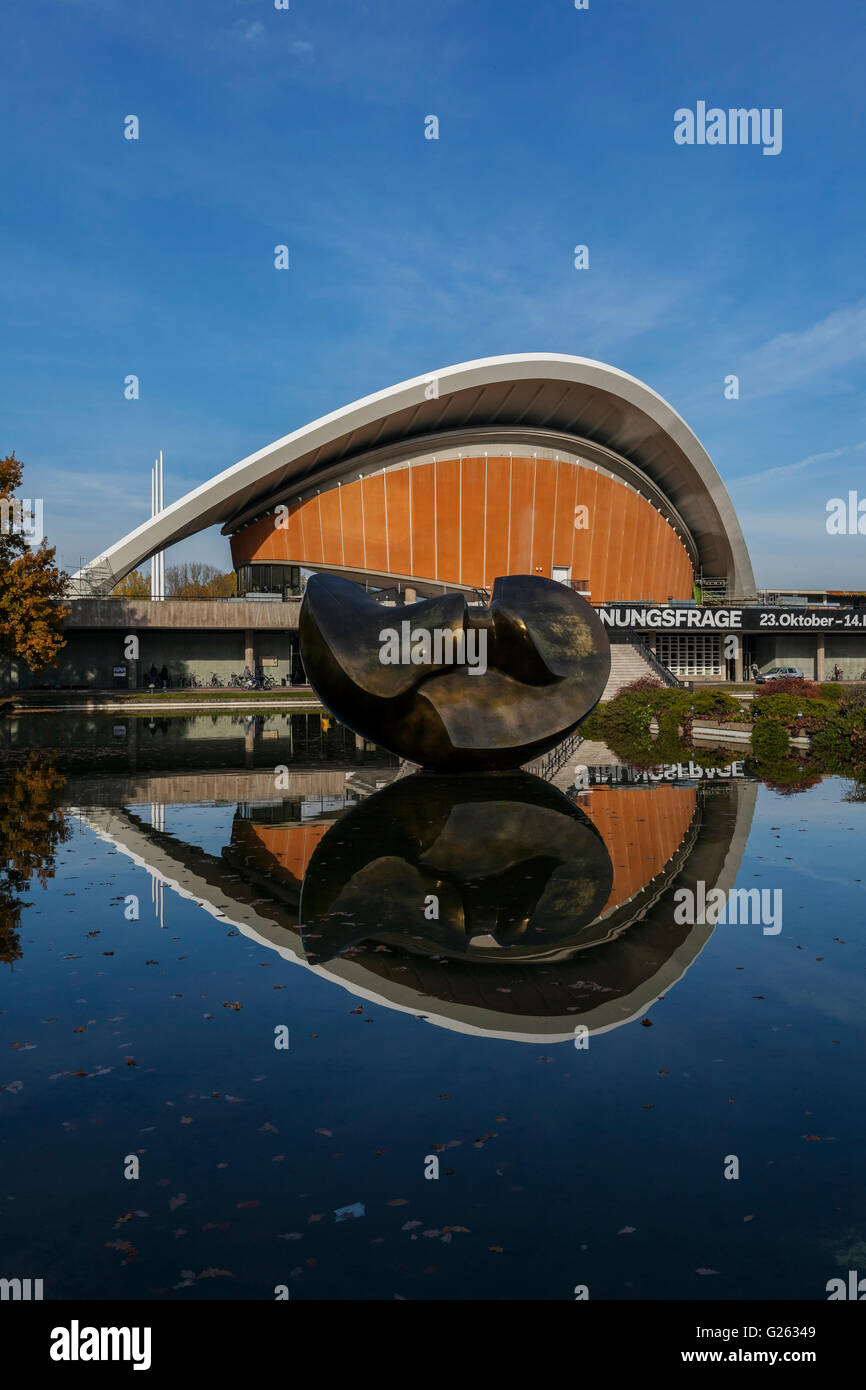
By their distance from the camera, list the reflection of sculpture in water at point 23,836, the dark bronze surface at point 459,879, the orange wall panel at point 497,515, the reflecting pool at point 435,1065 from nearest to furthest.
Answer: the reflecting pool at point 435,1065
the dark bronze surface at point 459,879
the reflection of sculpture in water at point 23,836
the orange wall panel at point 497,515

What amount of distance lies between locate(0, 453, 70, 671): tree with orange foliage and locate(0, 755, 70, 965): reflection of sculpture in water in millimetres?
17189

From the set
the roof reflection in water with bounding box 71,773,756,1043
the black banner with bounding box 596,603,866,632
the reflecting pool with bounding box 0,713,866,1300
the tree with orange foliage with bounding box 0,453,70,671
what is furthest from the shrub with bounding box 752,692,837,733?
the tree with orange foliage with bounding box 0,453,70,671

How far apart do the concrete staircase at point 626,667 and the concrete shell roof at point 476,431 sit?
53.7 feet

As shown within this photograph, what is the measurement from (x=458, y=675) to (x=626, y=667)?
26390mm

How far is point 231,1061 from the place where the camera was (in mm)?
5891

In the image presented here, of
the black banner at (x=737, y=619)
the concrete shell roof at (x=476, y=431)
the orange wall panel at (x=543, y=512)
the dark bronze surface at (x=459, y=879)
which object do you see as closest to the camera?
the dark bronze surface at (x=459, y=879)

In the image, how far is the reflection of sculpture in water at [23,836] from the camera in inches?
360

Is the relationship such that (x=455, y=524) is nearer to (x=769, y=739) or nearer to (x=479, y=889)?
(x=769, y=739)

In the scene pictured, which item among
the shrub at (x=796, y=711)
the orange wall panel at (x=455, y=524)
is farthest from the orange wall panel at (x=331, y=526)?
the shrub at (x=796, y=711)

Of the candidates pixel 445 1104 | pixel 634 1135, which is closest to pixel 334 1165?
pixel 445 1104

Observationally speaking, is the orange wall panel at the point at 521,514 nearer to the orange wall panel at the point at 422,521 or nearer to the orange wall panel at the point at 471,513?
the orange wall panel at the point at 471,513

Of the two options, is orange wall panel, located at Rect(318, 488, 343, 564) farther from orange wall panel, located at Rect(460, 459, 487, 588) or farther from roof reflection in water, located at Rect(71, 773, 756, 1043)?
roof reflection in water, located at Rect(71, 773, 756, 1043)

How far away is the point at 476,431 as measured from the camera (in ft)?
176
